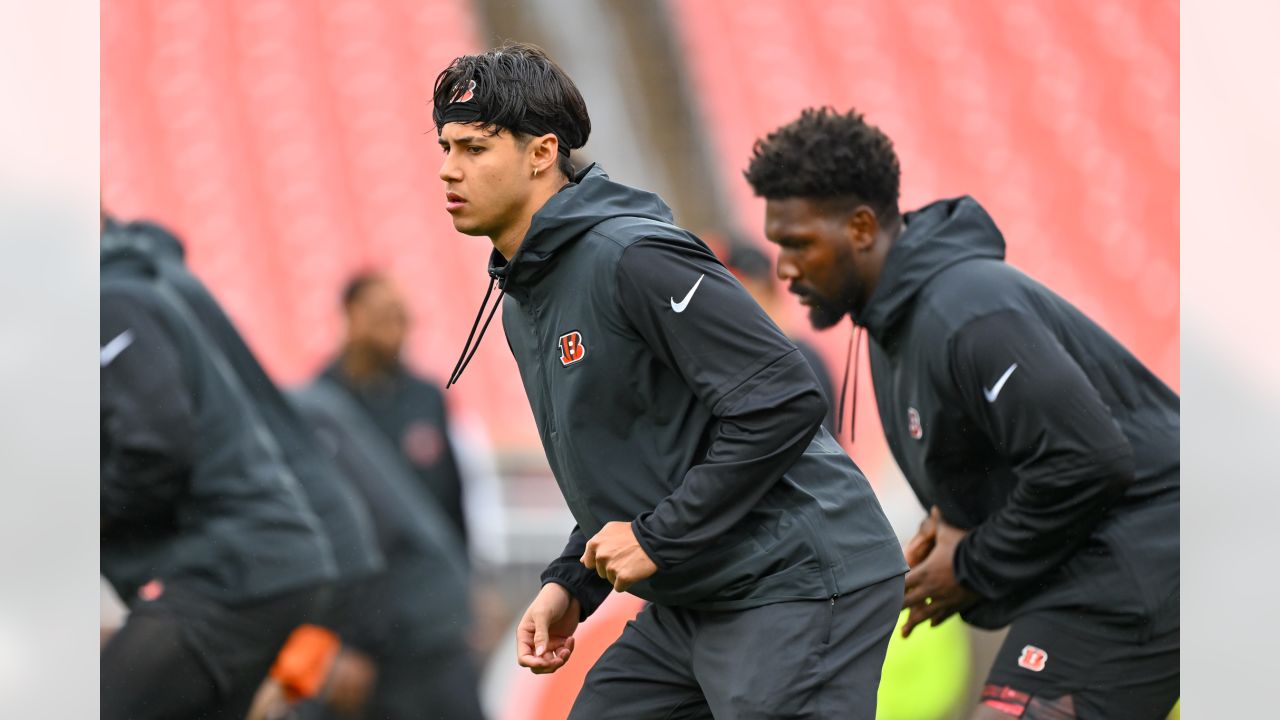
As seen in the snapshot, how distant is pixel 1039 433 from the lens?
2.70 metres

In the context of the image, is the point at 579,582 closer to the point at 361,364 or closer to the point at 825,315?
the point at 825,315

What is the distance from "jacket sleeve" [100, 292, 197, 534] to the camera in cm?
345

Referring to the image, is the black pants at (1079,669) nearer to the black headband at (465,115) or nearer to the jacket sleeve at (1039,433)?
the jacket sleeve at (1039,433)

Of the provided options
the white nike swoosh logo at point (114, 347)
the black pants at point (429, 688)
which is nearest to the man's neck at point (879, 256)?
the black pants at point (429, 688)

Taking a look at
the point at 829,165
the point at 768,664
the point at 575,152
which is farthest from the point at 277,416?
the point at 768,664

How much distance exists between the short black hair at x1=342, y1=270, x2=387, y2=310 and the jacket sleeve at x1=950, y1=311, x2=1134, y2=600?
156 centimetres

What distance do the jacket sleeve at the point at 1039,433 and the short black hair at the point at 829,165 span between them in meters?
0.47

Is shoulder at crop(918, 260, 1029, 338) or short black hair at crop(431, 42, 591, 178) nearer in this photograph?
short black hair at crop(431, 42, 591, 178)

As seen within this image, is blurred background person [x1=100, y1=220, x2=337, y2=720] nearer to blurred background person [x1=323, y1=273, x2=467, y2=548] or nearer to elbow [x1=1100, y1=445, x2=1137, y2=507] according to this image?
blurred background person [x1=323, y1=273, x2=467, y2=548]

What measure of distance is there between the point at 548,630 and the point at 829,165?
135 centimetres

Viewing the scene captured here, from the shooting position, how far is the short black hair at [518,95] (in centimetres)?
216

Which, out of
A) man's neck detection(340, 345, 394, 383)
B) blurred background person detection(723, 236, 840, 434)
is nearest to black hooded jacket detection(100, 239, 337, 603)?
man's neck detection(340, 345, 394, 383)

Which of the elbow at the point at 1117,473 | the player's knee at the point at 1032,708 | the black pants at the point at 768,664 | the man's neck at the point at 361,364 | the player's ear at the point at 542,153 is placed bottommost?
the player's knee at the point at 1032,708

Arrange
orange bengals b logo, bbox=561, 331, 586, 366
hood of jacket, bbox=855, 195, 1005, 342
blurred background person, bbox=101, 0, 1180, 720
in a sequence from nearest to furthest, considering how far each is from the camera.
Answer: orange bengals b logo, bbox=561, 331, 586, 366, hood of jacket, bbox=855, 195, 1005, 342, blurred background person, bbox=101, 0, 1180, 720
